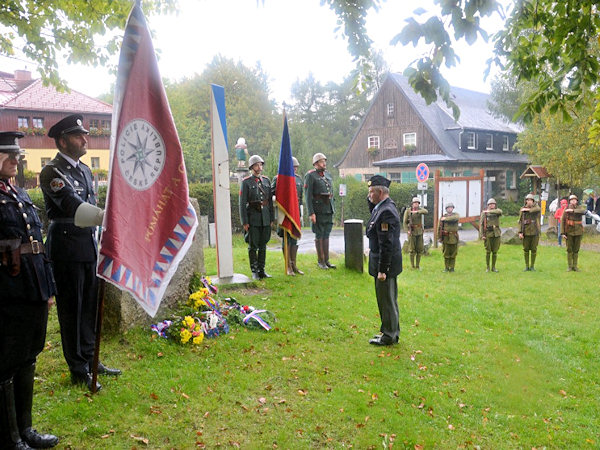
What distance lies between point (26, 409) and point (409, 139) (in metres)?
38.1

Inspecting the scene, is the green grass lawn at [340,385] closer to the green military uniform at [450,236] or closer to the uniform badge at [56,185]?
the uniform badge at [56,185]

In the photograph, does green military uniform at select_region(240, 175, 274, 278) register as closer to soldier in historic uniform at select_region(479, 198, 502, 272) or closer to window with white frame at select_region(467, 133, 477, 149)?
→ soldier in historic uniform at select_region(479, 198, 502, 272)

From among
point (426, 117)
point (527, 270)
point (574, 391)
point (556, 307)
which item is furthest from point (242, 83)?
point (574, 391)

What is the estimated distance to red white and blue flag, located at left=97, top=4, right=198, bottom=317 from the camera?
3.79 metres

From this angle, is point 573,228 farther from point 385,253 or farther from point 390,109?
point 390,109

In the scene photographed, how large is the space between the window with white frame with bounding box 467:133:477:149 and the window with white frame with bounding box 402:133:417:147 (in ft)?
13.0

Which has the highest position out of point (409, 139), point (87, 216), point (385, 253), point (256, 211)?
point (409, 139)

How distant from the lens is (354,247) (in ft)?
35.9

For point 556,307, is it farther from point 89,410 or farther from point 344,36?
point 89,410

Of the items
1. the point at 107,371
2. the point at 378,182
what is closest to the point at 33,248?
the point at 107,371

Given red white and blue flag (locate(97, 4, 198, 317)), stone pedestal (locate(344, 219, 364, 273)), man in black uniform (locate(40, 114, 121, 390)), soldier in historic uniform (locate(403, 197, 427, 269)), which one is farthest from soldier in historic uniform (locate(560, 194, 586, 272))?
man in black uniform (locate(40, 114, 121, 390))

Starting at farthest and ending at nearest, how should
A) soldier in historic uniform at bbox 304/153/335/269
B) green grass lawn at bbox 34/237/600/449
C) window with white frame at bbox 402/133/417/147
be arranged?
window with white frame at bbox 402/133/417/147 < soldier in historic uniform at bbox 304/153/335/269 < green grass lawn at bbox 34/237/600/449

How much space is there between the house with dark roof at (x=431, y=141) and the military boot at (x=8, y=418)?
34.2m

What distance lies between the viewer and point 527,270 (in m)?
14.1
